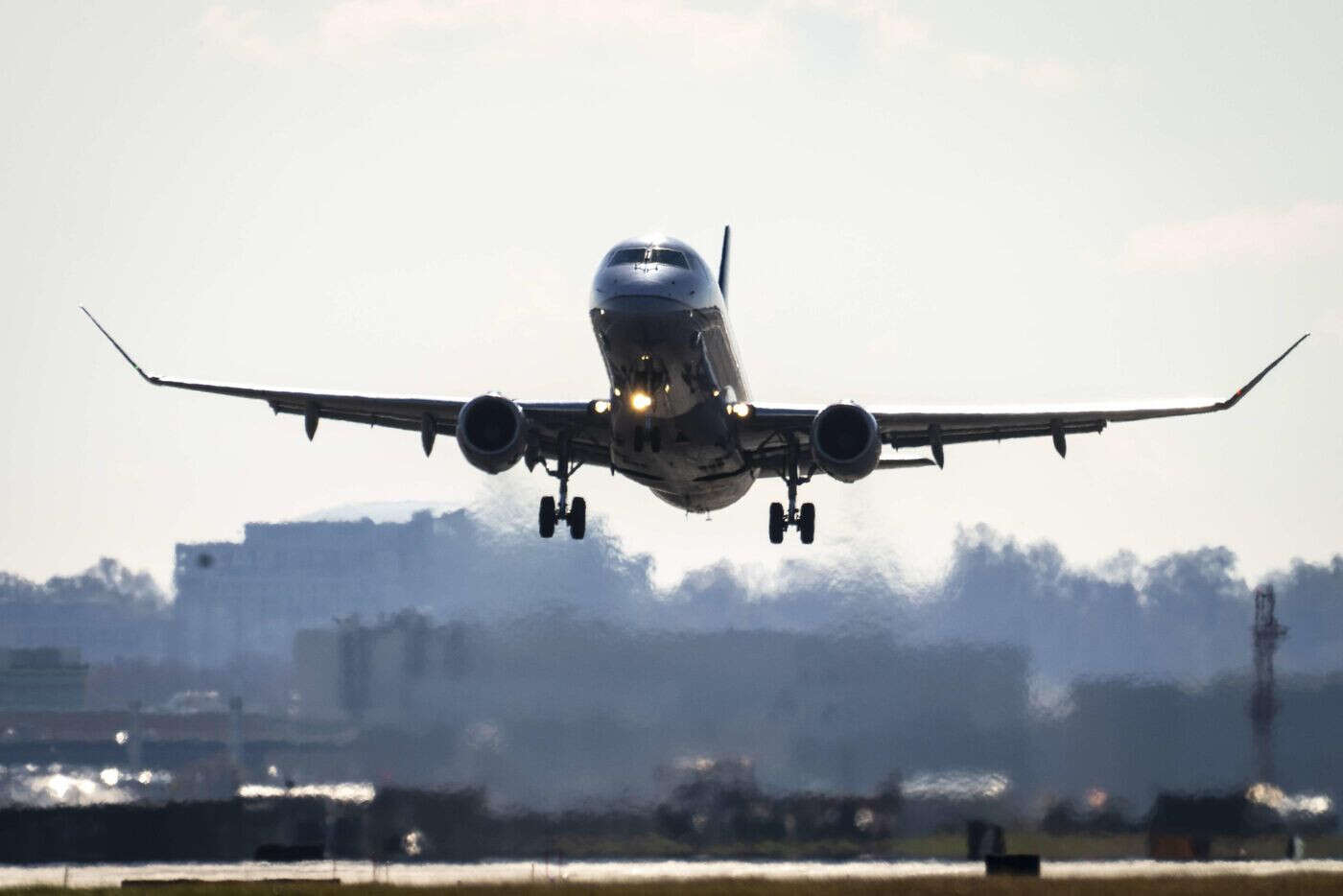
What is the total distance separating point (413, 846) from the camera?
4672cm

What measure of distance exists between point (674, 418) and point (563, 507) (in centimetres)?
398

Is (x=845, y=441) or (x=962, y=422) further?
(x=962, y=422)

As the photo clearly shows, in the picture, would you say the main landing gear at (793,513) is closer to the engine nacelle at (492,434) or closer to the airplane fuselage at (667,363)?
the airplane fuselage at (667,363)

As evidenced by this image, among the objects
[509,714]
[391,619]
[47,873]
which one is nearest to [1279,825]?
[509,714]

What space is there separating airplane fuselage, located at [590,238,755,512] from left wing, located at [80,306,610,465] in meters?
1.00

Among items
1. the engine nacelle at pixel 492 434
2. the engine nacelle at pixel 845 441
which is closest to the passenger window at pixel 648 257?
the engine nacelle at pixel 492 434

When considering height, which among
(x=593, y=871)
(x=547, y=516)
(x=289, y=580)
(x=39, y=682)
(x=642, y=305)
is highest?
(x=642, y=305)

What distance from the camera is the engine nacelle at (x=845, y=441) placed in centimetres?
4228

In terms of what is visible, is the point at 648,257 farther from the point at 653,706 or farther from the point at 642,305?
the point at 653,706

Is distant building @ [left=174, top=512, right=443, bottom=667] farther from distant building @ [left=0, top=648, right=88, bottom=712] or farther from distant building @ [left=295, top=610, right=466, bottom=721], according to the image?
distant building @ [left=0, top=648, right=88, bottom=712]

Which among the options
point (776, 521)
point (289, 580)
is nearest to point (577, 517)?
point (776, 521)

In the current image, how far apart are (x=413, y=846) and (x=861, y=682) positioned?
9769 millimetres

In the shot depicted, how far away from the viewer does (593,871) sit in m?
44.8

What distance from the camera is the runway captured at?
140ft
